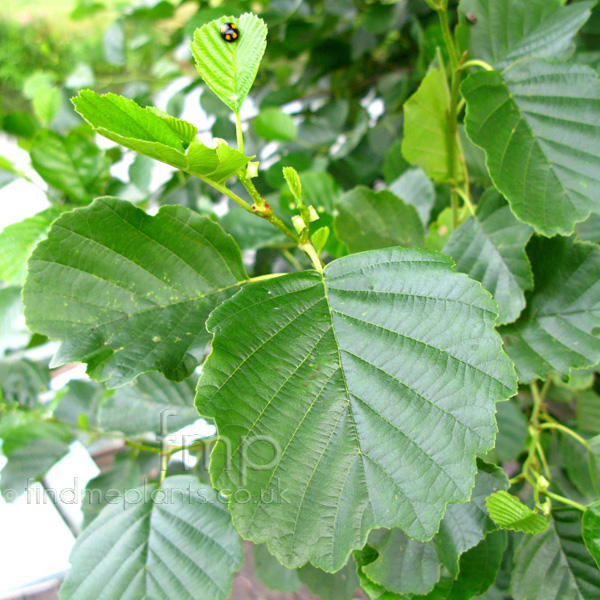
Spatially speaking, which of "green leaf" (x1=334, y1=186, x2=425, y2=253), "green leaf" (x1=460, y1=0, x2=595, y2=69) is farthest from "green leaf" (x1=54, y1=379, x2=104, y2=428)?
"green leaf" (x1=460, y1=0, x2=595, y2=69)

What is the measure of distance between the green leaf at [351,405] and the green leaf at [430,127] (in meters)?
0.24

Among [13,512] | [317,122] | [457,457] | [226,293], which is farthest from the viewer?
[13,512]

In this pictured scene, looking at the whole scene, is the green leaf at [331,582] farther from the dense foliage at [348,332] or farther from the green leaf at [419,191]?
the green leaf at [419,191]

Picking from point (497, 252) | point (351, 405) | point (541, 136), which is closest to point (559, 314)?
point (497, 252)

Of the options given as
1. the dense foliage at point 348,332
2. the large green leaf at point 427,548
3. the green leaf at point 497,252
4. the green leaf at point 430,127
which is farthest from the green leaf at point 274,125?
the large green leaf at point 427,548

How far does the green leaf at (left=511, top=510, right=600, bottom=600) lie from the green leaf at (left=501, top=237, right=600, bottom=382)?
0.61ft

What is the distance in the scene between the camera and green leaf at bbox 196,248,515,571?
14.1 inches

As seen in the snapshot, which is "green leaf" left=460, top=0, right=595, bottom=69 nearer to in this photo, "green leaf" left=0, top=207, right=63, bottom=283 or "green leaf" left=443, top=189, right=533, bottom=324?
"green leaf" left=443, top=189, right=533, bottom=324

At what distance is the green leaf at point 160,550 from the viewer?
21.3 inches

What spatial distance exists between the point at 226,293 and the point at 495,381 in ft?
0.88

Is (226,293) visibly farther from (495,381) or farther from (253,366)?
(495,381)

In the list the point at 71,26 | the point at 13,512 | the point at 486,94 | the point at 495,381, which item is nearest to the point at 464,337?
the point at 495,381

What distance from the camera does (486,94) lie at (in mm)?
519

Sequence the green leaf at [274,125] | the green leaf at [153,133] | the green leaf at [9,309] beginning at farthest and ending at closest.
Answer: the green leaf at [274,125] < the green leaf at [9,309] < the green leaf at [153,133]
